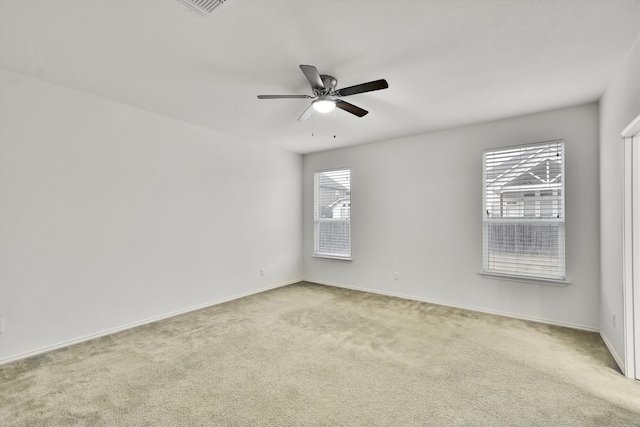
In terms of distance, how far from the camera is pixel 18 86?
9.05 ft

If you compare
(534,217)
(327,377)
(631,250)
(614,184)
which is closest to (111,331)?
(327,377)

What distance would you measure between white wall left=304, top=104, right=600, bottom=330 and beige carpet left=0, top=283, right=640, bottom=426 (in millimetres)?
442

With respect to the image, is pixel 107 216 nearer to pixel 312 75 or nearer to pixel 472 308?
pixel 312 75

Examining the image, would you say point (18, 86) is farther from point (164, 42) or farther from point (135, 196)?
point (164, 42)

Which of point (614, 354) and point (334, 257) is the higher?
point (334, 257)

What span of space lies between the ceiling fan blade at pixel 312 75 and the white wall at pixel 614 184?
7.48 ft

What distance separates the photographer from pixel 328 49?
2357 mm

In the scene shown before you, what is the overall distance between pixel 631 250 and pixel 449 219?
2.06 metres

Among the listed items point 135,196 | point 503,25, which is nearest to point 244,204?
point 135,196

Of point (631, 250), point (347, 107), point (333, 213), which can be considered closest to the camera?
point (631, 250)

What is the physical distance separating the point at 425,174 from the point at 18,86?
470 centimetres

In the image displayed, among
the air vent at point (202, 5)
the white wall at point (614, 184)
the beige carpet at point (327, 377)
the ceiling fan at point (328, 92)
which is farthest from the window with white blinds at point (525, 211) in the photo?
the air vent at point (202, 5)

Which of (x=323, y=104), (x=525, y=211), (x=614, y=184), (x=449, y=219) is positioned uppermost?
(x=323, y=104)

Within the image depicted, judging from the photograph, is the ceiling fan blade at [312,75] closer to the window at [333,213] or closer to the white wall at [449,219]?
the white wall at [449,219]
